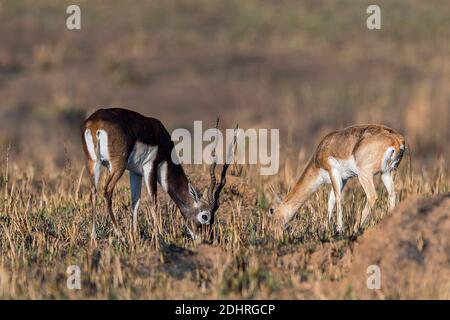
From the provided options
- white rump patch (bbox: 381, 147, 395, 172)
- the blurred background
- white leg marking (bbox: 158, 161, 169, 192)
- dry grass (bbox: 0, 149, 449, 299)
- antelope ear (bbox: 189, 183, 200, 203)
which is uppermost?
the blurred background

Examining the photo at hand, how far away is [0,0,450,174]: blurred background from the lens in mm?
24438

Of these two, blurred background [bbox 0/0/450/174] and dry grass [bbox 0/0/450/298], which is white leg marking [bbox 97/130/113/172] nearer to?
dry grass [bbox 0/0/450/298]

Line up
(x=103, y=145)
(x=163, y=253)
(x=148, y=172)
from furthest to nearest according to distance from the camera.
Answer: (x=148, y=172) < (x=103, y=145) < (x=163, y=253)

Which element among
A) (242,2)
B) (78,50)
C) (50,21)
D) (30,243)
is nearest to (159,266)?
(30,243)

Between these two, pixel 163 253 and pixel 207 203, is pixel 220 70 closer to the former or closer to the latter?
pixel 207 203

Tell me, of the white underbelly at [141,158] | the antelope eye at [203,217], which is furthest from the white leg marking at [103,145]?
the antelope eye at [203,217]

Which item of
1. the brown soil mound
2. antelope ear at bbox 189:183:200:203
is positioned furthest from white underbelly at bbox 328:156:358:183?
the brown soil mound

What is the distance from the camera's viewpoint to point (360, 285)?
28.0 ft

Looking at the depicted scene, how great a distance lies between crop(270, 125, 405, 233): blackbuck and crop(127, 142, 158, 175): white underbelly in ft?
5.70

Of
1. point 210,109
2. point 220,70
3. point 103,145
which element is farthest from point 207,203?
point 220,70

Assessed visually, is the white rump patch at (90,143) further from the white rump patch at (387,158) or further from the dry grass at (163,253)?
the white rump patch at (387,158)

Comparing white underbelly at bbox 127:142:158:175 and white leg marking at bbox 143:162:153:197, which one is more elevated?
white underbelly at bbox 127:142:158:175

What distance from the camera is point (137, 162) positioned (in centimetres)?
1176

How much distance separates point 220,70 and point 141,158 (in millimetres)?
18175
